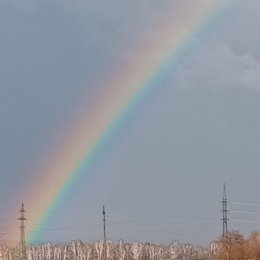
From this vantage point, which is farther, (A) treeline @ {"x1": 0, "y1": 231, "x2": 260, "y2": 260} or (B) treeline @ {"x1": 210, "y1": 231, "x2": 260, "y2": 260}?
(A) treeline @ {"x1": 0, "y1": 231, "x2": 260, "y2": 260}

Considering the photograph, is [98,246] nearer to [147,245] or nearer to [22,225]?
[147,245]

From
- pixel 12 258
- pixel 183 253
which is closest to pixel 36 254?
pixel 183 253

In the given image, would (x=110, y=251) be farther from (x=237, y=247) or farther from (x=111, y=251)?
(x=237, y=247)

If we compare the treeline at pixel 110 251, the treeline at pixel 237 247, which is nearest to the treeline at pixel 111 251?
the treeline at pixel 110 251

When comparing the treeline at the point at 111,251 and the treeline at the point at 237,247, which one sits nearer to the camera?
the treeline at the point at 237,247

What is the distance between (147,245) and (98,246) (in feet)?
44.1

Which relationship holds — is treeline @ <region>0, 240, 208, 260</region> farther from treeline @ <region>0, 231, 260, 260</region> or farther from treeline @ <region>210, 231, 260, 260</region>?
treeline @ <region>210, 231, 260, 260</region>

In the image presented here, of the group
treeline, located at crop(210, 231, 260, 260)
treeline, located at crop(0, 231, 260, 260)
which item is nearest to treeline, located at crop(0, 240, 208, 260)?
treeline, located at crop(0, 231, 260, 260)

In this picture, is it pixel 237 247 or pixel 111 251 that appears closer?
pixel 237 247

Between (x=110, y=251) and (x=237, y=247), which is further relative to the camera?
(x=110, y=251)

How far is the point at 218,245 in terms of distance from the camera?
7319 cm

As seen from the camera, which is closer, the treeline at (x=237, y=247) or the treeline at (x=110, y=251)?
the treeline at (x=237, y=247)

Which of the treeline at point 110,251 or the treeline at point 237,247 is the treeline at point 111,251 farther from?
the treeline at point 237,247

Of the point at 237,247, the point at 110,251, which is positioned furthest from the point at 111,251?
the point at 237,247
